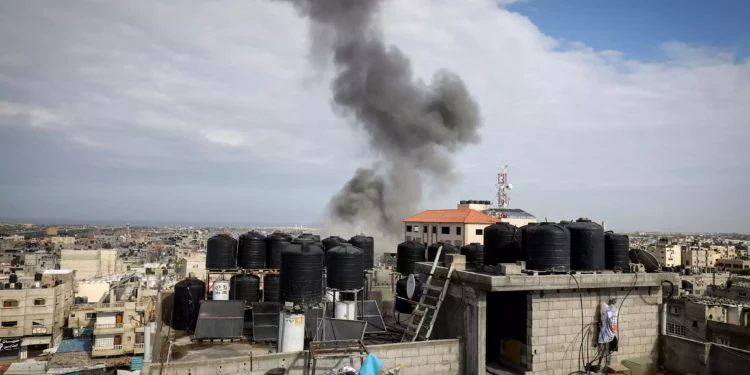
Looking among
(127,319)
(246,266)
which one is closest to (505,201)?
(127,319)

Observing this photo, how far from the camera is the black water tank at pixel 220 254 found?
19109 mm

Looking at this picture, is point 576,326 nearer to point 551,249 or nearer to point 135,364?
point 551,249

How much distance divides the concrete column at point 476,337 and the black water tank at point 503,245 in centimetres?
297

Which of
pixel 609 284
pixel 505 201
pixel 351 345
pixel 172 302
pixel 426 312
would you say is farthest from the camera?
pixel 505 201

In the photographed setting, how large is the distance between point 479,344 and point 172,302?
41.2 feet

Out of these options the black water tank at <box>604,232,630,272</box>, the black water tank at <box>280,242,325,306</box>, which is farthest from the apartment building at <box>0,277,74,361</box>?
the black water tank at <box>604,232,630,272</box>

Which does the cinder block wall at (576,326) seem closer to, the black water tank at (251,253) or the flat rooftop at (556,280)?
the flat rooftop at (556,280)

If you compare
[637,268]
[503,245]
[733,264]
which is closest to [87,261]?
[503,245]

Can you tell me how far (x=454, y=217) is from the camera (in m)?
57.4

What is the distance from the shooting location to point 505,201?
77062mm

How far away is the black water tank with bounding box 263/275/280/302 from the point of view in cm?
1914

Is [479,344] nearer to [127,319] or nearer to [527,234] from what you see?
[527,234]

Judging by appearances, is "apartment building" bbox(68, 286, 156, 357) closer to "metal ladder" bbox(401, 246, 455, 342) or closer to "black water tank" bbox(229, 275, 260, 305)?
"black water tank" bbox(229, 275, 260, 305)

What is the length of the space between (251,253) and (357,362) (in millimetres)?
8997
